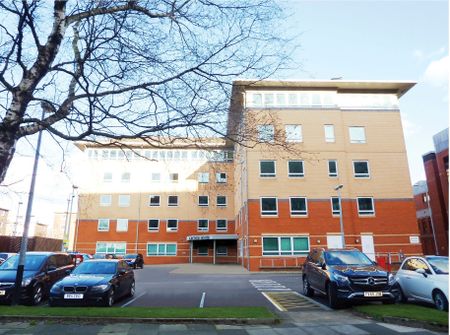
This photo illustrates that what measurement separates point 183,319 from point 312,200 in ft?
82.0

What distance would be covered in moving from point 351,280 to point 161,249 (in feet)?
128

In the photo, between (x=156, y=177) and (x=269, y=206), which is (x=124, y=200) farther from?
(x=269, y=206)

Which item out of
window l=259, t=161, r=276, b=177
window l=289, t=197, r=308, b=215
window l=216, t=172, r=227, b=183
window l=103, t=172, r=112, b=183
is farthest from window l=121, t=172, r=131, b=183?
window l=216, t=172, r=227, b=183

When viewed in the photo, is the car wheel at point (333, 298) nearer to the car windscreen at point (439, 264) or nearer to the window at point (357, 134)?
the car windscreen at point (439, 264)

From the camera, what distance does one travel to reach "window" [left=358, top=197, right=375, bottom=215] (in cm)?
3247

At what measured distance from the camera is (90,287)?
11000 mm

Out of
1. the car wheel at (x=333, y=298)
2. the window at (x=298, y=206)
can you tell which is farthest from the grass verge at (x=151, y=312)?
the window at (x=298, y=206)

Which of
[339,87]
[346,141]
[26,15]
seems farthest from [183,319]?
[339,87]

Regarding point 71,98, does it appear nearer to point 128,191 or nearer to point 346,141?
point 346,141

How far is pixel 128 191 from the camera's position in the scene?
48344mm

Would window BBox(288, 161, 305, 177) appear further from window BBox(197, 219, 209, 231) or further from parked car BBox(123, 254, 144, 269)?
window BBox(197, 219, 209, 231)

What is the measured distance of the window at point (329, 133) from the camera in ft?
110

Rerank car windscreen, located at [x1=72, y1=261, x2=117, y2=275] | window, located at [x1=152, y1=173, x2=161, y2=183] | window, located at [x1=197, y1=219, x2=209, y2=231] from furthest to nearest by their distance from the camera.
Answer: window, located at [x1=152, y1=173, x2=161, y2=183] < window, located at [x1=197, y1=219, x2=209, y2=231] < car windscreen, located at [x1=72, y1=261, x2=117, y2=275]

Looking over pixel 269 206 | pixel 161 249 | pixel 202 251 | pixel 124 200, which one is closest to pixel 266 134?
pixel 269 206
